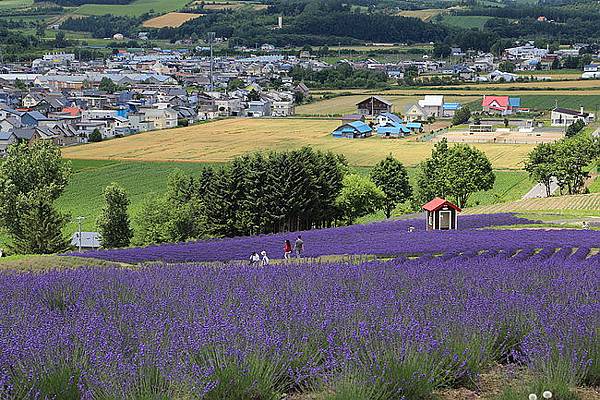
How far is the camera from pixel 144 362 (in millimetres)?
6883

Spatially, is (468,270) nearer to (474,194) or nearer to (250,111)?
(474,194)

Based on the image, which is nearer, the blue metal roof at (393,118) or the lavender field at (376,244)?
the lavender field at (376,244)

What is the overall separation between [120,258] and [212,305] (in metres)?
19.9

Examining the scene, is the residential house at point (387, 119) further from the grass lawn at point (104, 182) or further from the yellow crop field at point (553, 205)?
the yellow crop field at point (553, 205)

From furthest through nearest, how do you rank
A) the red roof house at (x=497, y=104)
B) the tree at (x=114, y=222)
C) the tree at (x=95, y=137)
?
the red roof house at (x=497, y=104) → the tree at (x=95, y=137) → the tree at (x=114, y=222)

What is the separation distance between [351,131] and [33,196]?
6459 cm

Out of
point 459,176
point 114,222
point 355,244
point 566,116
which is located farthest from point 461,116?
point 355,244

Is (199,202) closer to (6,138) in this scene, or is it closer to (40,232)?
(40,232)

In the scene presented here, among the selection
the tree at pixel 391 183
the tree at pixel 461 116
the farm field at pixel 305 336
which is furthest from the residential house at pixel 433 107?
the farm field at pixel 305 336

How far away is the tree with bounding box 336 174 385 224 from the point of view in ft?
177

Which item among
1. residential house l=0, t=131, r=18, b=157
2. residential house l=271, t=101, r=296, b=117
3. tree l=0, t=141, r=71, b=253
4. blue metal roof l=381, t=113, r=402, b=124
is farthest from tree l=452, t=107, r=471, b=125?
tree l=0, t=141, r=71, b=253

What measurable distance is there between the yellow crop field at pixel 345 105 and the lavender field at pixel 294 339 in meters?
122

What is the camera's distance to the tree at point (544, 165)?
62.6 meters

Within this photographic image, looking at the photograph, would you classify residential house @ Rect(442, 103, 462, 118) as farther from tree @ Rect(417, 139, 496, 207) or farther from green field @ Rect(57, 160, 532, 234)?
tree @ Rect(417, 139, 496, 207)
